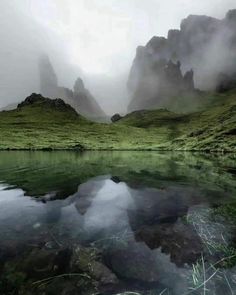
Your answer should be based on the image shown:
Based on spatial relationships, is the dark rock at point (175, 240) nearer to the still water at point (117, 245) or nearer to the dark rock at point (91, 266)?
the still water at point (117, 245)

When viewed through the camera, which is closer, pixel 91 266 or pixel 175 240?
pixel 91 266

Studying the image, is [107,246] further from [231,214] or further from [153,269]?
[231,214]

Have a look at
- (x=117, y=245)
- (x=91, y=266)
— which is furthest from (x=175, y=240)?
(x=91, y=266)

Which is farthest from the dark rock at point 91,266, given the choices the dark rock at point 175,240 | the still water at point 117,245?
the dark rock at point 175,240

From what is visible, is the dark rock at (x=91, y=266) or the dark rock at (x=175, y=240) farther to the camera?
the dark rock at (x=175, y=240)

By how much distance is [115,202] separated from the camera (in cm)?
2067

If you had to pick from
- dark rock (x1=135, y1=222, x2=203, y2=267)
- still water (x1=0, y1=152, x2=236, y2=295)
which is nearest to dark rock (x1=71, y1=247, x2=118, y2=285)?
still water (x1=0, y1=152, x2=236, y2=295)

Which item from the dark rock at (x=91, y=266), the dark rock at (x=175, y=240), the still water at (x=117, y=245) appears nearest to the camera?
the still water at (x=117, y=245)

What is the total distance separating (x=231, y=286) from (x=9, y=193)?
20067mm

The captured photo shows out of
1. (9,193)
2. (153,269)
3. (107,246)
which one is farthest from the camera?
(9,193)

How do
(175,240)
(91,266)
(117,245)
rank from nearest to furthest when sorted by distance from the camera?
Result: (91,266)
(117,245)
(175,240)

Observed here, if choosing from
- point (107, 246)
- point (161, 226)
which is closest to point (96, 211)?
point (161, 226)

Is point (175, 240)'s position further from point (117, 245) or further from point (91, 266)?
point (91, 266)

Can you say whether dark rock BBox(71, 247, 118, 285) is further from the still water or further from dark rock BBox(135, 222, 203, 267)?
dark rock BBox(135, 222, 203, 267)
